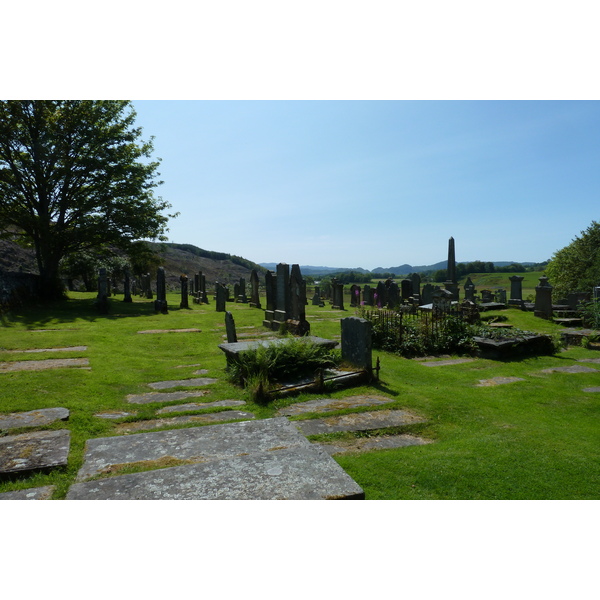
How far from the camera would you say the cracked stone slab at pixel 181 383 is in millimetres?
6982

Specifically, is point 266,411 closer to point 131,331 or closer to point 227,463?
point 227,463

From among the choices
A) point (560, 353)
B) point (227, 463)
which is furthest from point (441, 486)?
point (560, 353)

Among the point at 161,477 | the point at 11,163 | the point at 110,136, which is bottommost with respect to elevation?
the point at 161,477

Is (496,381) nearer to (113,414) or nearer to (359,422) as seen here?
(359,422)

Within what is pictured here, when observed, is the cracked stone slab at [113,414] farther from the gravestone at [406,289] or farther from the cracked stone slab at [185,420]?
the gravestone at [406,289]

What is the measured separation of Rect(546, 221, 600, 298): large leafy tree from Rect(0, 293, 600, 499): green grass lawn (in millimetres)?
14718

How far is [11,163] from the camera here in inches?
737

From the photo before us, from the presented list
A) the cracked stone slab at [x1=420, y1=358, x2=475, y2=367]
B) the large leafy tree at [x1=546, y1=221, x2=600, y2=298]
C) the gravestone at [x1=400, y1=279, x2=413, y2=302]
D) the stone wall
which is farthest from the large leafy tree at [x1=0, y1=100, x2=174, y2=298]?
the large leafy tree at [x1=546, y1=221, x2=600, y2=298]

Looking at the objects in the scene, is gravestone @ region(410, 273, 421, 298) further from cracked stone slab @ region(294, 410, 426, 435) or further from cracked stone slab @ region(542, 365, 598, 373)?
cracked stone slab @ region(294, 410, 426, 435)

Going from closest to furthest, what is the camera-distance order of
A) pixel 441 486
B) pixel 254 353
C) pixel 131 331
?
pixel 441 486 → pixel 254 353 → pixel 131 331

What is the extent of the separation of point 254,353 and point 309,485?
4177 millimetres

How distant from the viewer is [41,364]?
26.8ft

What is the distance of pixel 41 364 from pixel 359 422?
6.52m

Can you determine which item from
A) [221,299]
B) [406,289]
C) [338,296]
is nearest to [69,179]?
[221,299]
